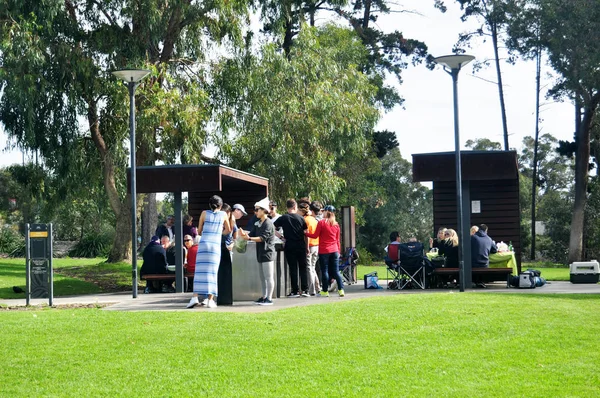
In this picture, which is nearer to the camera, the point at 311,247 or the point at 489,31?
the point at 311,247

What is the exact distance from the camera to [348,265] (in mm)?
22172

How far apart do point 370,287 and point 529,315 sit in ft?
25.4

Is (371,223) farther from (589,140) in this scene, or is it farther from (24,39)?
(24,39)

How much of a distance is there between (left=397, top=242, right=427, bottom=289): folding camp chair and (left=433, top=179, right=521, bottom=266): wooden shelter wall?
3.79 meters

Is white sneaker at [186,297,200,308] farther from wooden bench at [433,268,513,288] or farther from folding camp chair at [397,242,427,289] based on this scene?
wooden bench at [433,268,513,288]

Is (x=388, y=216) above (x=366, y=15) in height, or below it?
below

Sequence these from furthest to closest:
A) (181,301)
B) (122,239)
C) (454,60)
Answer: (122,239) < (454,60) < (181,301)

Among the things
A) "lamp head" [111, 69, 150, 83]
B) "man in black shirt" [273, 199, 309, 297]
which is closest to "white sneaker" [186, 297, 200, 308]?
"man in black shirt" [273, 199, 309, 297]

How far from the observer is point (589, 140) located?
4044 centimetres

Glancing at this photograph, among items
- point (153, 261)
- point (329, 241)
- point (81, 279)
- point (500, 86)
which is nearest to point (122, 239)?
point (81, 279)

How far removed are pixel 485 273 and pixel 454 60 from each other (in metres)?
4.56

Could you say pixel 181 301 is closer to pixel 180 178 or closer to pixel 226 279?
pixel 226 279

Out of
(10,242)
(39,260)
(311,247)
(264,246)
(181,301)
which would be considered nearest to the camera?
(264,246)

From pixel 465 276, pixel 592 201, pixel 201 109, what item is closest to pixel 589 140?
pixel 592 201
